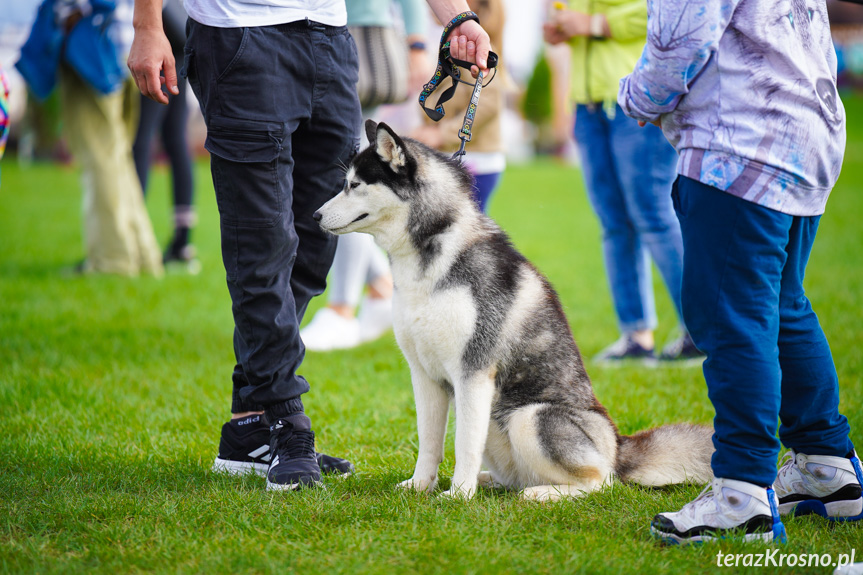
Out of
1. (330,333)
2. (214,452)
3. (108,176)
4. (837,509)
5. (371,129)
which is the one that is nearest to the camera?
(837,509)

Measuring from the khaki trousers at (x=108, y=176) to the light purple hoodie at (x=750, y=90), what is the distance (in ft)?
17.4

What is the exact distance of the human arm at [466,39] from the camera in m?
2.55

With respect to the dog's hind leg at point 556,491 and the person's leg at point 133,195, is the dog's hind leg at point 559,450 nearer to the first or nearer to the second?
the dog's hind leg at point 556,491

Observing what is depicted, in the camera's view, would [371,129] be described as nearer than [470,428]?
No

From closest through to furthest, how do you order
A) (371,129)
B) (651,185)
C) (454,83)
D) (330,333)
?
(371,129), (454,83), (651,185), (330,333)

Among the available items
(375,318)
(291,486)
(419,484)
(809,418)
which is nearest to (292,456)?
(291,486)

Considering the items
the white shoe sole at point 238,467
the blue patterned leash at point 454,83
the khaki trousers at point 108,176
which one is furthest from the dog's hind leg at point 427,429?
the khaki trousers at point 108,176

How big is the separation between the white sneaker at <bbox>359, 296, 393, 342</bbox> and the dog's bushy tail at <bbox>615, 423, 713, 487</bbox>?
284 centimetres

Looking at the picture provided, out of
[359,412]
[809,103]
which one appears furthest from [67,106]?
[809,103]

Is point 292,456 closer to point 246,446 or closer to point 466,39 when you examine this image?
point 246,446

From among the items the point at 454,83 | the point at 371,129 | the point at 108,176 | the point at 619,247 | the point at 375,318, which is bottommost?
the point at 375,318

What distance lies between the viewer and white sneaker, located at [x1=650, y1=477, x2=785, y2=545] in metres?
2.03

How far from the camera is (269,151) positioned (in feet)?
8.04

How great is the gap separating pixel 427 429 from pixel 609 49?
8.19 feet
